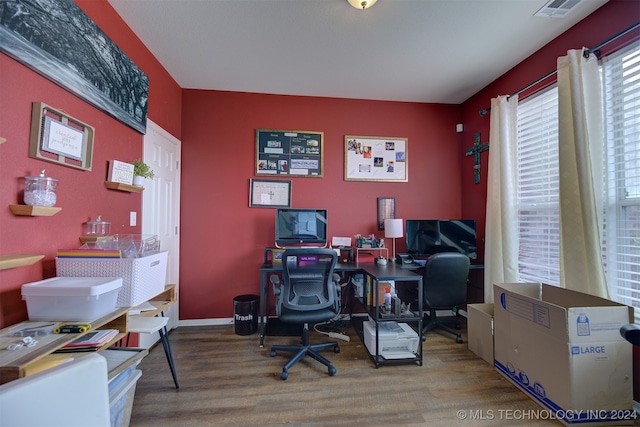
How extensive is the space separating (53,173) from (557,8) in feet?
11.4

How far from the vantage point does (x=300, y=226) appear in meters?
2.82

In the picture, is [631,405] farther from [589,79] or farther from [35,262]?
[35,262]

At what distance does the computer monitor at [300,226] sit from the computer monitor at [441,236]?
106 cm

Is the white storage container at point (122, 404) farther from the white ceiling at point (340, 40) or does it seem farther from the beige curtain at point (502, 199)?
the beige curtain at point (502, 199)

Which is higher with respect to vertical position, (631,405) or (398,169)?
(398,169)

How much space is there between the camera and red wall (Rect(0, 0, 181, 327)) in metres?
1.12

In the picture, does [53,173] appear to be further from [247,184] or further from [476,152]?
[476,152]

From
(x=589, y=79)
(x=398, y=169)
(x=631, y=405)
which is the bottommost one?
(x=631, y=405)

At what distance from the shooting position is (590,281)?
5.53ft

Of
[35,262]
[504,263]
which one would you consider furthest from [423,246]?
[35,262]

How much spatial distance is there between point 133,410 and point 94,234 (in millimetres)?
1185

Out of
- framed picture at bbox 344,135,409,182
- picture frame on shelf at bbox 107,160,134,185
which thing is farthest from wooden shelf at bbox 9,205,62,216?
framed picture at bbox 344,135,409,182

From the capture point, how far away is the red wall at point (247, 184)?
2.92 m

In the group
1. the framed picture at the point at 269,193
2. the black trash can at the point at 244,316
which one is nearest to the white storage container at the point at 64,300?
the black trash can at the point at 244,316
